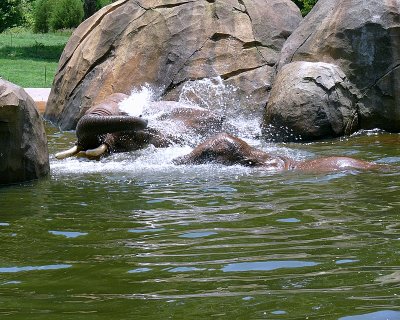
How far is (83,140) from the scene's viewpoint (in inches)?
444

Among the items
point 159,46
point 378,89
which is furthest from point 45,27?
point 378,89

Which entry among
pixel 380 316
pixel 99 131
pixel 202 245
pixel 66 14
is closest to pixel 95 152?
pixel 99 131

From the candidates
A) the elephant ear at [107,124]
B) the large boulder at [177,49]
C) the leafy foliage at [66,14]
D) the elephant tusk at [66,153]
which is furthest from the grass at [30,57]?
the elephant tusk at [66,153]

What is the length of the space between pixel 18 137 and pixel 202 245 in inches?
156

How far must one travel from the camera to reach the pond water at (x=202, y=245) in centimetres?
410

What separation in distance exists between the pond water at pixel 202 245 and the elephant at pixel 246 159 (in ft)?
0.70

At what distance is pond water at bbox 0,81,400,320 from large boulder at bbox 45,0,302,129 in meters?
5.04

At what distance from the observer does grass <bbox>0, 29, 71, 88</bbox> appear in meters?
21.8

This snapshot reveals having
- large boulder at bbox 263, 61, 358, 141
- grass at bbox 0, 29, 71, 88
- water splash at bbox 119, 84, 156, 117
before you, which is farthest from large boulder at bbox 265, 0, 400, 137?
grass at bbox 0, 29, 71, 88

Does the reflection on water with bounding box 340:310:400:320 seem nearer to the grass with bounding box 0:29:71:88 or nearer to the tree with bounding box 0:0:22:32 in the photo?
the grass with bounding box 0:29:71:88

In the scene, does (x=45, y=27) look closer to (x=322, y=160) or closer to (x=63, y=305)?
(x=322, y=160)

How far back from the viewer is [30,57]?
86.1 ft

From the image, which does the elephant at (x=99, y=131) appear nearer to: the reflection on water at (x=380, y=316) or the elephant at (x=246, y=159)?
the elephant at (x=246, y=159)

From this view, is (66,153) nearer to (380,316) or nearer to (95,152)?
(95,152)
